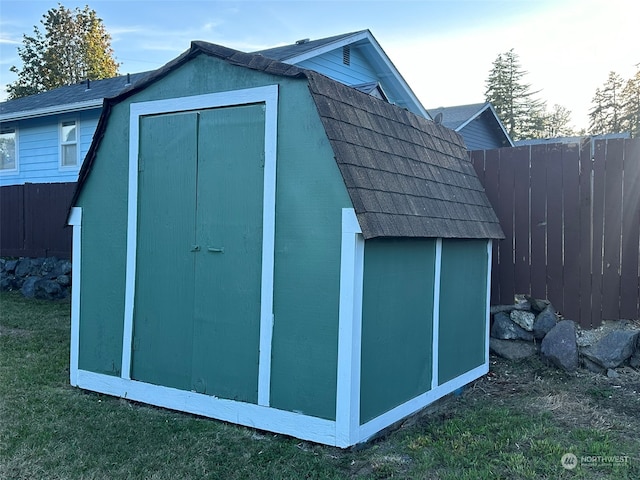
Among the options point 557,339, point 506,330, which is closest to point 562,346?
point 557,339

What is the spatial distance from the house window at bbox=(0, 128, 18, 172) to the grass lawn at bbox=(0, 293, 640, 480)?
11.6 metres

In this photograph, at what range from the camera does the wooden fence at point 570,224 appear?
550cm

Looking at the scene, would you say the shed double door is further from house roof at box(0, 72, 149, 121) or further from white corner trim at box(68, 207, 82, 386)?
house roof at box(0, 72, 149, 121)

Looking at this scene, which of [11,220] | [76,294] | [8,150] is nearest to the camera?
[76,294]

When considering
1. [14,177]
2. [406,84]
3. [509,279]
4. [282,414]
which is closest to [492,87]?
[406,84]

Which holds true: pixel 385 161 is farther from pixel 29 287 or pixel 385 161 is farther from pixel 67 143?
pixel 67 143

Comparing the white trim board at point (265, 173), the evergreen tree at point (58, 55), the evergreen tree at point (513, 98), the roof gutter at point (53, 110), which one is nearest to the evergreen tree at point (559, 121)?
the evergreen tree at point (513, 98)

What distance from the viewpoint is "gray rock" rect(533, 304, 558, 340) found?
5.67 meters

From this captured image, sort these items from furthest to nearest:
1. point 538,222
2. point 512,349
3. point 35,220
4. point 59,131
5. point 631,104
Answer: point 631,104
point 59,131
point 35,220
point 538,222
point 512,349

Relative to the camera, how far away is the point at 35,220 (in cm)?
1138

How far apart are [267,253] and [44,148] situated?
1229 cm

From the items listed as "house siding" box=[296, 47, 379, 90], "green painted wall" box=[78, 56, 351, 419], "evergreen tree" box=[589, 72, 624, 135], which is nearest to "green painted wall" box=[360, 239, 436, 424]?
"green painted wall" box=[78, 56, 351, 419]

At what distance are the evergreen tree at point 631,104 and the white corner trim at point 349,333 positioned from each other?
41.3 m

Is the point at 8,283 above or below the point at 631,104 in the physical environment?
below
